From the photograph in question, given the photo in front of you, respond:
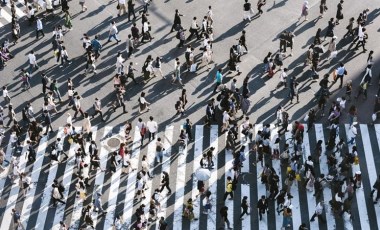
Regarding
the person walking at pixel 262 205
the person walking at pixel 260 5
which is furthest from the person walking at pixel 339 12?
the person walking at pixel 262 205

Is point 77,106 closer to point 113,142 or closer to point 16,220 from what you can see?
point 113,142

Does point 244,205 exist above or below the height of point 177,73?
below

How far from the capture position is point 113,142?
34.0m

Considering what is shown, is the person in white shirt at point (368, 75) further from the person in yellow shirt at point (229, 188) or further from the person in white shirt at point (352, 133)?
the person in yellow shirt at point (229, 188)

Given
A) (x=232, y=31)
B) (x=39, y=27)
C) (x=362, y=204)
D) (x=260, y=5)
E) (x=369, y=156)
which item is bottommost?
(x=362, y=204)

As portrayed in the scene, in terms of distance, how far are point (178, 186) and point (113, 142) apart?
16.1 ft

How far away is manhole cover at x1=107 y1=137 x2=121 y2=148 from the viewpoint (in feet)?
111

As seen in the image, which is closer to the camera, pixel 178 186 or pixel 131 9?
pixel 178 186

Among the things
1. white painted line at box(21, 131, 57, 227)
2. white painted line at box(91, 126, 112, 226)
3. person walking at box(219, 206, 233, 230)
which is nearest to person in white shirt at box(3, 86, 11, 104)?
white painted line at box(21, 131, 57, 227)

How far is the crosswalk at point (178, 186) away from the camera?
97.5 feet

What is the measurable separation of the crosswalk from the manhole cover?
8.8 inches

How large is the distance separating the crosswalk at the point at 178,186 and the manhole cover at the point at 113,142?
0.73 feet

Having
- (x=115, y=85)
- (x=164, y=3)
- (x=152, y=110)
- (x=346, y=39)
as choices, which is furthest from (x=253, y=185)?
(x=164, y=3)

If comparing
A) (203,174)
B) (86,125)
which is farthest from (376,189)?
(86,125)
